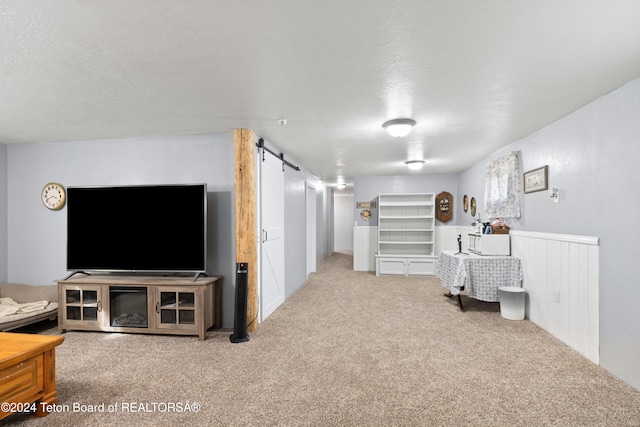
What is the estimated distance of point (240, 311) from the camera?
3498mm

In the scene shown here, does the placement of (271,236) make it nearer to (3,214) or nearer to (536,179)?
(536,179)

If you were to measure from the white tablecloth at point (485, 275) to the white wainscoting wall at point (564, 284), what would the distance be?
0.44 ft

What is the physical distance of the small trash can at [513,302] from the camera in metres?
4.14

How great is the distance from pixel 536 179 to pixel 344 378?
3164 millimetres

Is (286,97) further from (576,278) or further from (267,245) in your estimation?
(576,278)

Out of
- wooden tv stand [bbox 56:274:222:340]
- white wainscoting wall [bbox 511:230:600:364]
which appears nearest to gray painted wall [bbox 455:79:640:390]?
white wainscoting wall [bbox 511:230:600:364]

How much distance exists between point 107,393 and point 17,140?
3723mm

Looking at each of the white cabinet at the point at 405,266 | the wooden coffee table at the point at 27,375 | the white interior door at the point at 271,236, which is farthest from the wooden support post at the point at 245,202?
the white cabinet at the point at 405,266

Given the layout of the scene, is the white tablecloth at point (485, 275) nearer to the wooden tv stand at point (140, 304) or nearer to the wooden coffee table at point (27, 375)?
the wooden tv stand at point (140, 304)

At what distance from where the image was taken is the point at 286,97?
2883 millimetres

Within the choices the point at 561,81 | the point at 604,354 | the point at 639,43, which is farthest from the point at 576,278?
the point at 639,43

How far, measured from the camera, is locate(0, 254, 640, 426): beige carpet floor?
2162 millimetres

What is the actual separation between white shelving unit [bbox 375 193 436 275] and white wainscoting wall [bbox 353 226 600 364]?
308 centimetres

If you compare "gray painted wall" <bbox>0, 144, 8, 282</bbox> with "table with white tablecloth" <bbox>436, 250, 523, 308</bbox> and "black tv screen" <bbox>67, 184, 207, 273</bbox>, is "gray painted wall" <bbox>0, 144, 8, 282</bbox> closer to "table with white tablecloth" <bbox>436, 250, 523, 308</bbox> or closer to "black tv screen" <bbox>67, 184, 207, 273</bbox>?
"black tv screen" <bbox>67, 184, 207, 273</bbox>
